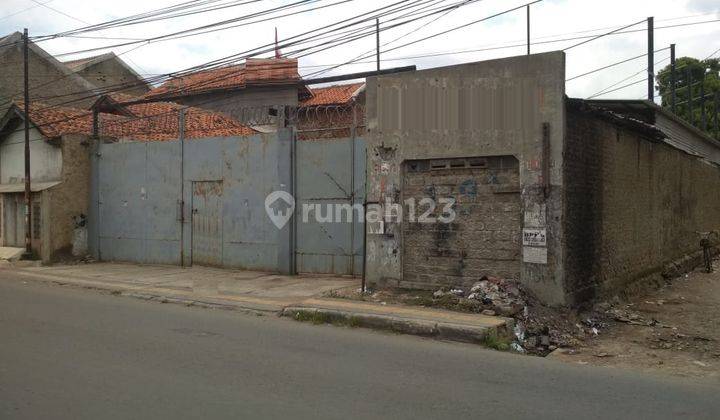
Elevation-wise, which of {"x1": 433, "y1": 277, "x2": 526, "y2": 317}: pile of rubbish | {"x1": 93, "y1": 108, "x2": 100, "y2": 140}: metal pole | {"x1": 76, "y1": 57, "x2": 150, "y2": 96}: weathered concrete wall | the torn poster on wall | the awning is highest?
{"x1": 76, "y1": 57, "x2": 150, "y2": 96}: weathered concrete wall

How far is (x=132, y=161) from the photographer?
15859 millimetres

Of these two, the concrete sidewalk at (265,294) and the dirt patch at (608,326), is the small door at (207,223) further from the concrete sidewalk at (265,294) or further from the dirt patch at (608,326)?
the dirt patch at (608,326)

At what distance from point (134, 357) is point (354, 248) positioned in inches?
250

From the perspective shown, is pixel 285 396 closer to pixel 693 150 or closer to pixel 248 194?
pixel 248 194

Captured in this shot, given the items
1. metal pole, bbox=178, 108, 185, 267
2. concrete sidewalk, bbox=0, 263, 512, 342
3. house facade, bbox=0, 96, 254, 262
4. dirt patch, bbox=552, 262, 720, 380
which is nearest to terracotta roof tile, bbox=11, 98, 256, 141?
house facade, bbox=0, 96, 254, 262

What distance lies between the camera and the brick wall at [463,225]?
354 inches

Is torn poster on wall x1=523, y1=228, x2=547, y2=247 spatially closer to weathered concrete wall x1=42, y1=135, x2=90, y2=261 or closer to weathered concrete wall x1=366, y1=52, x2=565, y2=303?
weathered concrete wall x1=366, y1=52, x2=565, y2=303

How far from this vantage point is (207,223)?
14148mm

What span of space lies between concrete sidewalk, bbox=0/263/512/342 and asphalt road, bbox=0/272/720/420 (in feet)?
1.07

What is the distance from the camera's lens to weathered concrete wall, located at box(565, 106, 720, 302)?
29.3ft

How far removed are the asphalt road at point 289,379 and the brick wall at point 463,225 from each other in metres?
2.20

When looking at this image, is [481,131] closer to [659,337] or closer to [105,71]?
[659,337]

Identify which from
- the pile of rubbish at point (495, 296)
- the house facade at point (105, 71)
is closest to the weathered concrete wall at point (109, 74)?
the house facade at point (105, 71)

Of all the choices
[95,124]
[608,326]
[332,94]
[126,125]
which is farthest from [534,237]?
[332,94]
